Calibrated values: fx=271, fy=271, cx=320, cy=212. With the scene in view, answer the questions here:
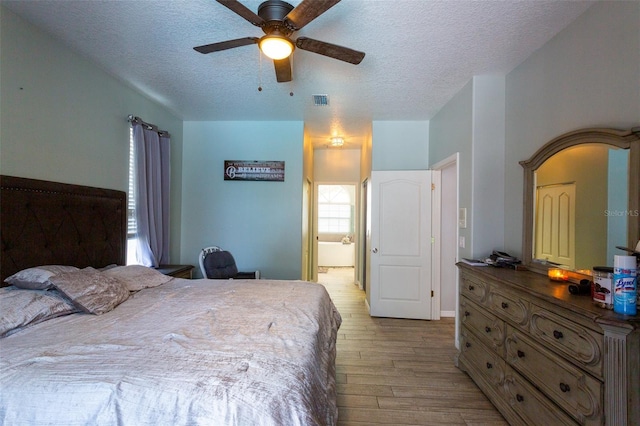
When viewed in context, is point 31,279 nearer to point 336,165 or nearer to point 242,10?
point 242,10

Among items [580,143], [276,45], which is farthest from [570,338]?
[276,45]

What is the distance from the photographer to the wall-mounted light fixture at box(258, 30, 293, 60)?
1.64 m

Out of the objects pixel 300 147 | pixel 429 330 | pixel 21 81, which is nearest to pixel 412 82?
pixel 300 147

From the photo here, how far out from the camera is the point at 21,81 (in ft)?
6.03

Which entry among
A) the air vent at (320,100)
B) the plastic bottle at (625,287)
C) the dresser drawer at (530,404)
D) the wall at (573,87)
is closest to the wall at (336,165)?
the air vent at (320,100)

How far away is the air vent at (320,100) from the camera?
3.05 m

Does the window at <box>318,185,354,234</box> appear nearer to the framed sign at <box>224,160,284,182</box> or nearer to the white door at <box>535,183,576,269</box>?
the framed sign at <box>224,160,284,182</box>

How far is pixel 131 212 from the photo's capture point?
9.62ft

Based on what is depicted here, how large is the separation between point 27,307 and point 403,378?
2619 millimetres

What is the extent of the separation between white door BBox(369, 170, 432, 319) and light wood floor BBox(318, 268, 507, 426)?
0.84 feet

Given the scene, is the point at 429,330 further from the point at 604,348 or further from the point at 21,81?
the point at 21,81

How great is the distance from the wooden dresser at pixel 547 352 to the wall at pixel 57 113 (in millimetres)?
3368

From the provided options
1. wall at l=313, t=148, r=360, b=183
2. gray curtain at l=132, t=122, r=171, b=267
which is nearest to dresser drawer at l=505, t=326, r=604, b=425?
gray curtain at l=132, t=122, r=171, b=267

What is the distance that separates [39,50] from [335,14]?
2.14m
